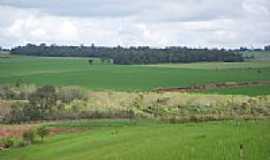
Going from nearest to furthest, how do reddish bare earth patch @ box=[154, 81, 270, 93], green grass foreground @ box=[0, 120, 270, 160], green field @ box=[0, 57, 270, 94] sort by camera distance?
1. green grass foreground @ box=[0, 120, 270, 160]
2. reddish bare earth patch @ box=[154, 81, 270, 93]
3. green field @ box=[0, 57, 270, 94]

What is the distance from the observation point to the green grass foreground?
22.9 meters

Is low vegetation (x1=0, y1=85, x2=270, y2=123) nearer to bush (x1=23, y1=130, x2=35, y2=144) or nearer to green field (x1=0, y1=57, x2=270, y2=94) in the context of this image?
green field (x1=0, y1=57, x2=270, y2=94)

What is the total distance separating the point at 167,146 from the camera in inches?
1078

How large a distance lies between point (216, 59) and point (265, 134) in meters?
155

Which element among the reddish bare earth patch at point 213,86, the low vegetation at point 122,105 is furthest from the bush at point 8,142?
the reddish bare earth patch at point 213,86

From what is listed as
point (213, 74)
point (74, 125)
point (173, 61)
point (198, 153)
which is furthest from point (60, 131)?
point (173, 61)

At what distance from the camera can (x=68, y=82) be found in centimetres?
11406

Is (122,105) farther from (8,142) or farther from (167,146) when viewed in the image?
(167,146)

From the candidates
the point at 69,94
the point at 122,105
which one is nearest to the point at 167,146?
the point at 122,105

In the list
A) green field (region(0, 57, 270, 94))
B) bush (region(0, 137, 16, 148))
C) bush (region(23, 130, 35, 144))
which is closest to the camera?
bush (region(0, 137, 16, 148))

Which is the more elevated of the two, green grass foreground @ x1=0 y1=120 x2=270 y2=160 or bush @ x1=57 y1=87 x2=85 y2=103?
green grass foreground @ x1=0 y1=120 x2=270 y2=160

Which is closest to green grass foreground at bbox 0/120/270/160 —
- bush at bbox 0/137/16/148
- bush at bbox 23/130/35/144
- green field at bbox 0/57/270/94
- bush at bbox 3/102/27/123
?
bush at bbox 23/130/35/144

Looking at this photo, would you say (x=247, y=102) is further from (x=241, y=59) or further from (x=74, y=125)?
(x=241, y=59)

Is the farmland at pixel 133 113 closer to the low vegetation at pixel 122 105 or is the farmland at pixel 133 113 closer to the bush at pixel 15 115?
the bush at pixel 15 115
